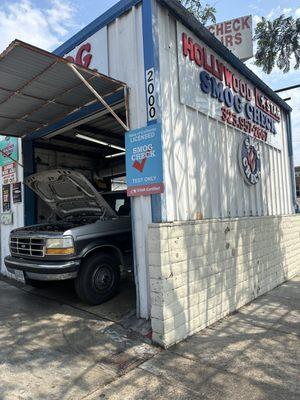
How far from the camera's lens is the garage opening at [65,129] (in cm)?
485

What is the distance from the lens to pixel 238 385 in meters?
3.57

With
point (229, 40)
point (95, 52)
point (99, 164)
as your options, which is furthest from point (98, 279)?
point (229, 40)

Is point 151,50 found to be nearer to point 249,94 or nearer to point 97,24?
point 97,24

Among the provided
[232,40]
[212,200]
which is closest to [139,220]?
[212,200]

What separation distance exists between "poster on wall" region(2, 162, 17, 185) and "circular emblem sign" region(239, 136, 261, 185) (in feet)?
16.3

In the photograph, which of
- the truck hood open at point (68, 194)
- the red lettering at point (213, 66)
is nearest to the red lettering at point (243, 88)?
the red lettering at point (213, 66)

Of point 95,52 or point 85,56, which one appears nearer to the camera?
point 95,52

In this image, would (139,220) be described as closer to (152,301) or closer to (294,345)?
(152,301)

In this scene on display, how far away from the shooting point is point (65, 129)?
7.12 meters

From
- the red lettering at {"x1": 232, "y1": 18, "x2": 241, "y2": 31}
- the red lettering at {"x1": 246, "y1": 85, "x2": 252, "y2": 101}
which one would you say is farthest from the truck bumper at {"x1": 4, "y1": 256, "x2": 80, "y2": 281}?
the red lettering at {"x1": 232, "y1": 18, "x2": 241, "y2": 31}

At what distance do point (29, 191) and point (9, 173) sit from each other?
2.69 feet

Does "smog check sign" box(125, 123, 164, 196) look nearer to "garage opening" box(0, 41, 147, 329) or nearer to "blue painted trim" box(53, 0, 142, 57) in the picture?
"garage opening" box(0, 41, 147, 329)

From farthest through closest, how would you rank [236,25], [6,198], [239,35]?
[236,25] < [239,35] < [6,198]

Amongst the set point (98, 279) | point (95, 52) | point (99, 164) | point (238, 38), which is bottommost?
point (98, 279)
